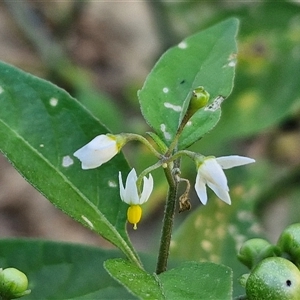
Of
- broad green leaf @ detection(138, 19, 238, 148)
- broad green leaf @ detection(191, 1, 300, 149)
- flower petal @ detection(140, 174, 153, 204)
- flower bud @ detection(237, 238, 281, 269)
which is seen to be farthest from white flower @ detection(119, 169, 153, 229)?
broad green leaf @ detection(191, 1, 300, 149)

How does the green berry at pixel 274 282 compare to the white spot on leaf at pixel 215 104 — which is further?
the white spot on leaf at pixel 215 104

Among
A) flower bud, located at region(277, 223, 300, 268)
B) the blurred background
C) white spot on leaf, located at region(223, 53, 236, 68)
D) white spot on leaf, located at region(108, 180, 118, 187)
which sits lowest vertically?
the blurred background

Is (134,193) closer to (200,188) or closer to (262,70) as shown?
(200,188)

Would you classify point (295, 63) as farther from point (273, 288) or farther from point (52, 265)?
point (273, 288)

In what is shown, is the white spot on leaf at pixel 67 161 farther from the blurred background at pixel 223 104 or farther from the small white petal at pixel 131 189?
the blurred background at pixel 223 104

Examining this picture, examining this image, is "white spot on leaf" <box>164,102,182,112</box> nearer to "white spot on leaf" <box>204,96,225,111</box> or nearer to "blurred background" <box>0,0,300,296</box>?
"white spot on leaf" <box>204,96,225,111</box>

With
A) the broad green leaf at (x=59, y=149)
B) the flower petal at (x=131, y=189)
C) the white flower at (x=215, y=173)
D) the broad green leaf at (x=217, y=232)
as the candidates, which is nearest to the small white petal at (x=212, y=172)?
the white flower at (x=215, y=173)
